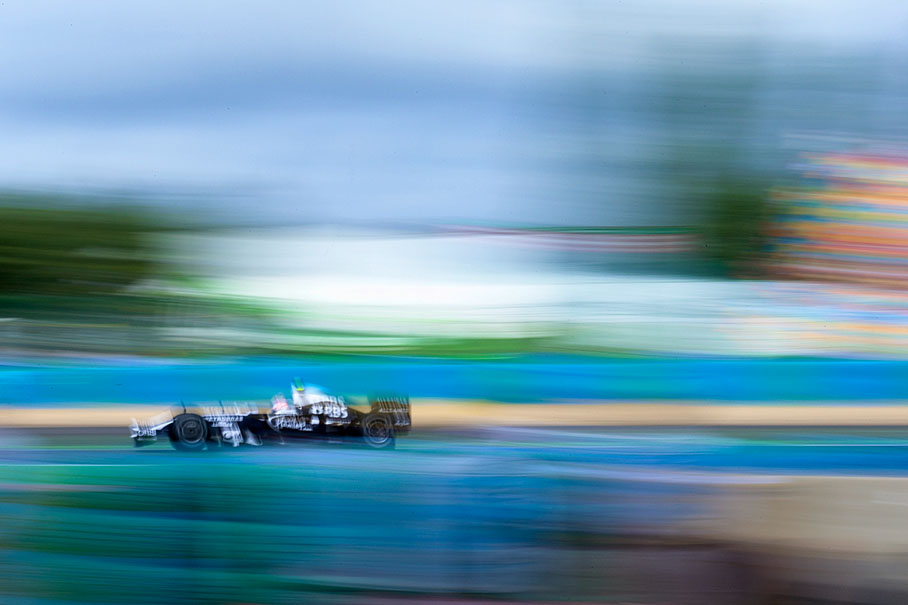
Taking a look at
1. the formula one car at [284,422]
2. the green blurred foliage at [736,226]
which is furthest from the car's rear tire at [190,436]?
the green blurred foliage at [736,226]

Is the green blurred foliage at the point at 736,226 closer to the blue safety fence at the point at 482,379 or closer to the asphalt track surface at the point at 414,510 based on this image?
the blue safety fence at the point at 482,379

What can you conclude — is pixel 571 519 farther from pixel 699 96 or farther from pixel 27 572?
pixel 27 572

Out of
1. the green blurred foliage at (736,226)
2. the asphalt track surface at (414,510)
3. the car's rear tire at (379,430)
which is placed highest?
the green blurred foliage at (736,226)

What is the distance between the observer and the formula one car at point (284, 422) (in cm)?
179

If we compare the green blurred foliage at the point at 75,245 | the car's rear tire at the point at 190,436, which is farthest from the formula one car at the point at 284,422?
the green blurred foliage at the point at 75,245

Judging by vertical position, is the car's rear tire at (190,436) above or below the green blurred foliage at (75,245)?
below

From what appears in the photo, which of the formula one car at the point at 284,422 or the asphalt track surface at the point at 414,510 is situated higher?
the formula one car at the point at 284,422

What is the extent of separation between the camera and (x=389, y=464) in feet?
5.90

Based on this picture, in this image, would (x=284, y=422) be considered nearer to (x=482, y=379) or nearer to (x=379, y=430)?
(x=379, y=430)

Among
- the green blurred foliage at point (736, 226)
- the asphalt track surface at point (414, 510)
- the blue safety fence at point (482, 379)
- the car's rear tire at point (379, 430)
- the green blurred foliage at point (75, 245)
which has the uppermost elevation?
the green blurred foliage at point (75, 245)

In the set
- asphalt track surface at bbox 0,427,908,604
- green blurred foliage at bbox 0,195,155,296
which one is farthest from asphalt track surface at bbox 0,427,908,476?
green blurred foliage at bbox 0,195,155,296

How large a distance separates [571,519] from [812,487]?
0.49 metres

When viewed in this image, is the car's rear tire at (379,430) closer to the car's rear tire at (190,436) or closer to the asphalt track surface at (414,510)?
the asphalt track surface at (414,510)

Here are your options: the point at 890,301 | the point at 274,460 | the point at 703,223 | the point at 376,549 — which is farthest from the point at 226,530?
the point at 890,301
